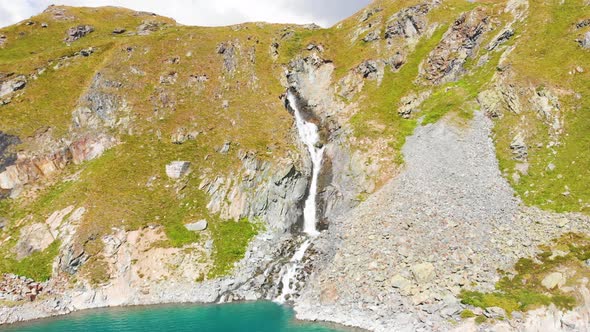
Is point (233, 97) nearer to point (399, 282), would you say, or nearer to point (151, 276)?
point (151, 276)

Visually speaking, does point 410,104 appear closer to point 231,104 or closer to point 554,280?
point 231,104

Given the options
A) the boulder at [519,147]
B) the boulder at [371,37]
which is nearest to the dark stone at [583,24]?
the boulder at [519,147]

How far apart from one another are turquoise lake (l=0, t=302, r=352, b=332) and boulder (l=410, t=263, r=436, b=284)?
868 centimetres

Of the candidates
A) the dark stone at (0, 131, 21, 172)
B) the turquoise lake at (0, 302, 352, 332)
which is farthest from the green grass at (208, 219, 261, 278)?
the dark stone at (0, 131, 21, 172)

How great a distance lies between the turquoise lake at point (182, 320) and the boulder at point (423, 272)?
8677 millimetres

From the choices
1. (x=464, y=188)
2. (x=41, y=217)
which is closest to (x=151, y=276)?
(x=41, y=217)

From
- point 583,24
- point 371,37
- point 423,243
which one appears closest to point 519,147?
point 423,243

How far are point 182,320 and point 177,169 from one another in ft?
80.9

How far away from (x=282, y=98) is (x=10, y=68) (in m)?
49.0

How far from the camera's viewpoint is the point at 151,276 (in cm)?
4250

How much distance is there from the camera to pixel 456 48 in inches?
2719

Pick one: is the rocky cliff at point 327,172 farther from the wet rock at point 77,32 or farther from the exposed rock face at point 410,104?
the wet rock at point 77,32

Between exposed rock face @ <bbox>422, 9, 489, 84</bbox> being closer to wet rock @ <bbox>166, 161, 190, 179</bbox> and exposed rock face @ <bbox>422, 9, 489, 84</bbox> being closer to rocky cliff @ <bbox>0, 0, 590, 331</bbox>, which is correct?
rocky cliff @ <bbox>0, 0, 590, 331</bbox>

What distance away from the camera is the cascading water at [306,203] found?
1625 inches
